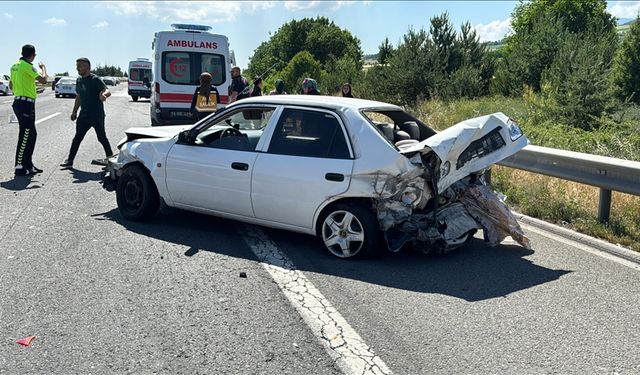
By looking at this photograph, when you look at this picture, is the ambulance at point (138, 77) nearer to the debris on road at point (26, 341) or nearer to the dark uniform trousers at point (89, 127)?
the dark uniform trousers at point (89, 127)

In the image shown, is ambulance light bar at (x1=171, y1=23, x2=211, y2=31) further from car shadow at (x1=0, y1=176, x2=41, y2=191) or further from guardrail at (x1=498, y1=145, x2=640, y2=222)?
guardrail at (x1=498, y1=145, x2=640, y2=222)

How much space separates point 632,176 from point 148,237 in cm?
513

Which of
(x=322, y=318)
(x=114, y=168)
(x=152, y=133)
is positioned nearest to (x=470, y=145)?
(x=322, y=318)

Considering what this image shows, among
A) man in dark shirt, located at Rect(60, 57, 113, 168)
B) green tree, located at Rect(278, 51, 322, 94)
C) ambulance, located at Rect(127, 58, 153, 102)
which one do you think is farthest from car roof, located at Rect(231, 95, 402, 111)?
ambulance, located at Rect(127, 58, 153, 102)

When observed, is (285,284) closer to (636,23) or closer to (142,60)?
(636,23)

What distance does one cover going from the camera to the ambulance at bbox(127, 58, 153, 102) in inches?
1597

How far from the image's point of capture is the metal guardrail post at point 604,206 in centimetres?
720

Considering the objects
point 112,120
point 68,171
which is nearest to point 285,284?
point 68,171

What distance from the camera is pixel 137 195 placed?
23.7 feet

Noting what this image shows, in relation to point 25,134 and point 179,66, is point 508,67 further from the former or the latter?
point 25,134

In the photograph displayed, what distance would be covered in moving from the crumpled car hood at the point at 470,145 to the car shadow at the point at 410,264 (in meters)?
0.76

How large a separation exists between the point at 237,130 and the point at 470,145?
97.4 inches

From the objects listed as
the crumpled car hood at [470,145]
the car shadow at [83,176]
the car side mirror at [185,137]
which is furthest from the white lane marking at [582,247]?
the car shadow at [83,176]

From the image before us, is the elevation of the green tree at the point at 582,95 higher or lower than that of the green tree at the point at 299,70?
lower
